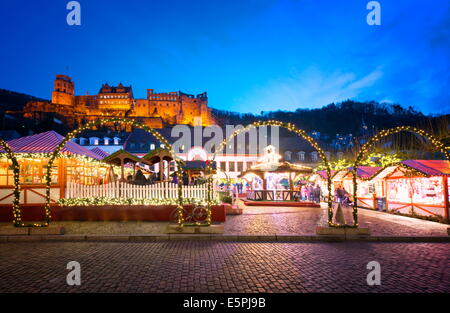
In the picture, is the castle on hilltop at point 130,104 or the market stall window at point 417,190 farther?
the castle on hilltop at point 130,104

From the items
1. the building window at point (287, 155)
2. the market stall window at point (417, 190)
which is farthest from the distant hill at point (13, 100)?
the market stall window at point (417, 190)

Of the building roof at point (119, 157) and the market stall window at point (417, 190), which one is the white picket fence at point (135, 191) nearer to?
the building roof at point (119, 157)

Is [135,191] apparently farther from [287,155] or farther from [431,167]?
[287,155]

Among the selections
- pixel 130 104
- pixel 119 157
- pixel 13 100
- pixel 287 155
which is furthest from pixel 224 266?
pixel 13 100

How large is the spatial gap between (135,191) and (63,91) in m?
104

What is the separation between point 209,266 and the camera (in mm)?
5492

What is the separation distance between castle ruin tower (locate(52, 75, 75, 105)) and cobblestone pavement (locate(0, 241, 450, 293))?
103328 millimetres

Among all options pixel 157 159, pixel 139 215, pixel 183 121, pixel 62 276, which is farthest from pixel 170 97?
pixel 62 276

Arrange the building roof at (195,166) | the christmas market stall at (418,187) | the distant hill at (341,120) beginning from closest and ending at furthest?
the christmas market stall at (418,187) < the building roof at (195,166) < the distant hill at (341,120)

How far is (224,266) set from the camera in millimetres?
5488

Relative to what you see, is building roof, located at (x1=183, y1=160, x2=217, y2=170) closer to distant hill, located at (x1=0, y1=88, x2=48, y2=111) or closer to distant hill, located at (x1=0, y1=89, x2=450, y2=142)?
distant hill, located at (x1=0, y1=89, x2=450, y2=142)

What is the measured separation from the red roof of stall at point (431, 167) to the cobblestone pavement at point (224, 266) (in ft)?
18.3

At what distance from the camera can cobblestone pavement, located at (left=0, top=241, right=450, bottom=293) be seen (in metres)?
4.42

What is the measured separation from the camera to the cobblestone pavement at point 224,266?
174 inches
